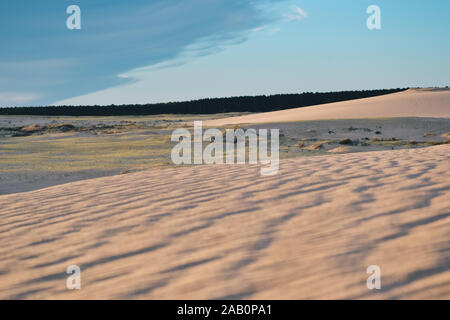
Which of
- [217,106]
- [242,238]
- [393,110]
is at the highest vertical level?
[217,106]

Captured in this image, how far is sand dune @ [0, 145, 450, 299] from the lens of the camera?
9.74 ft

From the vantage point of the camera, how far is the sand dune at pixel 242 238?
2969 millimetres

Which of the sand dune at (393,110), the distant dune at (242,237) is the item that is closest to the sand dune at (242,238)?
the distant dune at (242,237)

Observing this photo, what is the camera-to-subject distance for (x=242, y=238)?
385 centimetres

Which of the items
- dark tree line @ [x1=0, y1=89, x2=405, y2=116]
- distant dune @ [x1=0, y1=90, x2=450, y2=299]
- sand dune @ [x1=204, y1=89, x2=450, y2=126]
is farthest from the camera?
dark tree line @ [x1=0, y1=89, x2=405, y2=116]

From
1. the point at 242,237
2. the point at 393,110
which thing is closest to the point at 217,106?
the point at 393,110

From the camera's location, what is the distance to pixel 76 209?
5.48 m

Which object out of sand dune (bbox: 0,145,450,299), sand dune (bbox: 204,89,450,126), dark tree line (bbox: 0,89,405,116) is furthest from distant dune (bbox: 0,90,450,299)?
dark tree line (bbox: 0,89,405,116)

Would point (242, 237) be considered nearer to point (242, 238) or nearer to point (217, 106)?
point (242, 238)

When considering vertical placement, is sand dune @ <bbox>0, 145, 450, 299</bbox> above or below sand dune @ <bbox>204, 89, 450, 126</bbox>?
below

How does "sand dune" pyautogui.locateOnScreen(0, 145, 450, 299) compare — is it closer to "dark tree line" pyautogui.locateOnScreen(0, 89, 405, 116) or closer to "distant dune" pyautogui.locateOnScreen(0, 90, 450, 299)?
"distant dune" pyautogui.locateOnScreen(0, 90, 450, 299)

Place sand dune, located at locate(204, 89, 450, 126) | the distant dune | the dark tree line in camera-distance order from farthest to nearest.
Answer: the dark tree line
sand dune, located at locate(204, 89, 450, 126)
the distant dune

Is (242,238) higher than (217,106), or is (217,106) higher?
(217,106)
